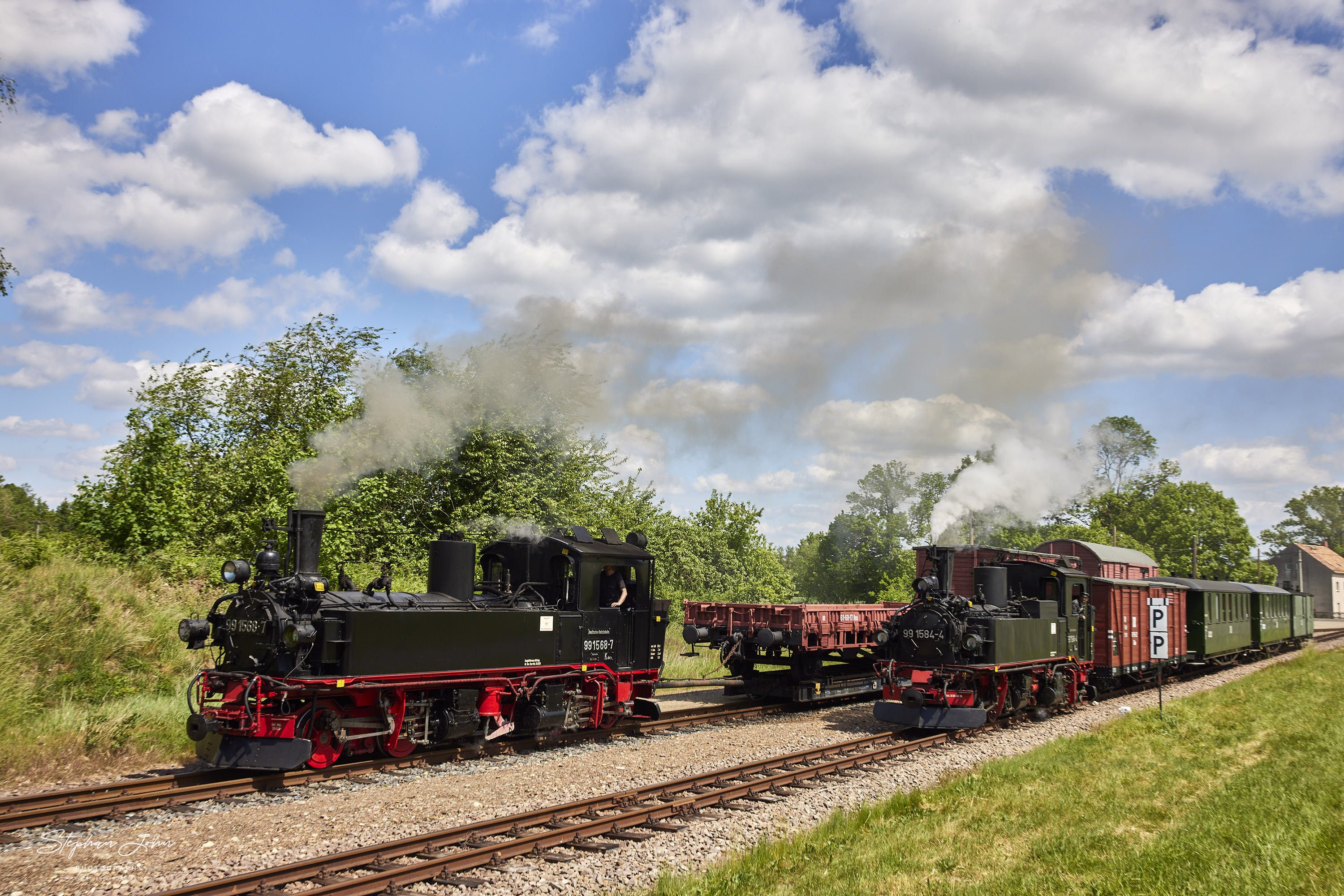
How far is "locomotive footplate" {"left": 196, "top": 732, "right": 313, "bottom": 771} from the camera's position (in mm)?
8594

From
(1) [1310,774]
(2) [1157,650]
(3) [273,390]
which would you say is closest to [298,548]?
(1) [1310,774]

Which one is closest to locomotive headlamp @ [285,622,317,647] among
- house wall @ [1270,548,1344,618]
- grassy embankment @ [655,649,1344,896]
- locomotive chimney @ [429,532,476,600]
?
locomotive chimney @ [429,532,476,600]

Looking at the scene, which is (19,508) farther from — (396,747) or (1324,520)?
(1324,520)

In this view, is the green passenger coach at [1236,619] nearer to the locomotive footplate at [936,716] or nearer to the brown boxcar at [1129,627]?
the brown boxcar at [1129,627]

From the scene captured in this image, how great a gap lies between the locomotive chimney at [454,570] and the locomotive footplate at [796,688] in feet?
22.1

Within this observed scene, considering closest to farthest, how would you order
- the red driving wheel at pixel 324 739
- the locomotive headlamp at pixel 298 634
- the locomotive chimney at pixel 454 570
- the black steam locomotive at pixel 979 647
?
the locomotive headlamp at pixel 298 634, the red driving wheel at pixel 324 739, the locomotive chimney at pixel 454 570, the black steam locomotive at pixel 979 647

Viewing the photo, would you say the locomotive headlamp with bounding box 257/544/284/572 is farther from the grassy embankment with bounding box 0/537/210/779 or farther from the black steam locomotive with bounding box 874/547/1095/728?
the black steam locomotive with bounding box 874/547/1095/728

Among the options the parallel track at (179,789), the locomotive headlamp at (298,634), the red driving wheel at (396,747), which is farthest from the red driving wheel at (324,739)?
the locomotive headlamp at (298,634)

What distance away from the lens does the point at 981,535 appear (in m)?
24.5

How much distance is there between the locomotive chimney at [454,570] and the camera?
10969 mm

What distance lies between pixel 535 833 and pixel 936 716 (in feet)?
24.4

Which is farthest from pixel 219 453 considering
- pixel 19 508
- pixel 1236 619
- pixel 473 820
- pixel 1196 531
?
pixel 1196 531

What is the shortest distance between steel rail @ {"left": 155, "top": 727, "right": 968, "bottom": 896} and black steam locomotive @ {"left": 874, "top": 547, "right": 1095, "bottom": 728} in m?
2.72

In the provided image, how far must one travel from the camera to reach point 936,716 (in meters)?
12.8
